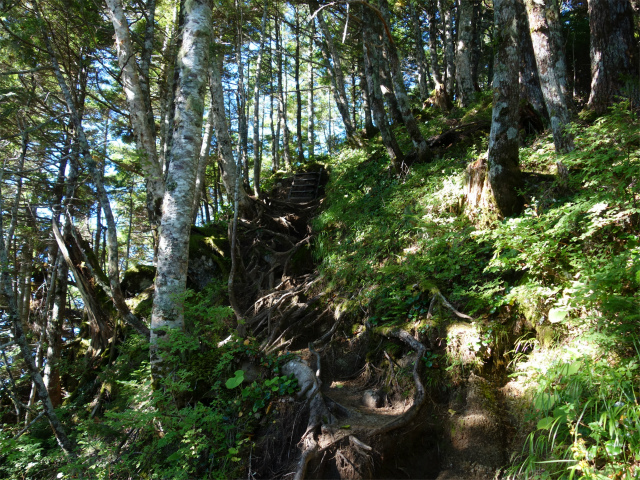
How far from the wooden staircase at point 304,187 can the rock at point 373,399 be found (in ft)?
27.6

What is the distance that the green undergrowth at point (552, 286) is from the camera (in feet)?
8.28

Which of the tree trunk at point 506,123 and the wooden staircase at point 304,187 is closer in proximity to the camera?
the tree trunk at point 506,123

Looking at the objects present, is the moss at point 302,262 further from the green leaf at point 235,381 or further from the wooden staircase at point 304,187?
the green leaf at point 235,381

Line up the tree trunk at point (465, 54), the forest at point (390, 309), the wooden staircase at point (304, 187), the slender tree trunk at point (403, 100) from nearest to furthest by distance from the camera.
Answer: the forest at point (390, 309) → the slender tree trunk at point (403, 100) → the tree trunk at point (465, 54) → the wooden staircase at point (304, 187)

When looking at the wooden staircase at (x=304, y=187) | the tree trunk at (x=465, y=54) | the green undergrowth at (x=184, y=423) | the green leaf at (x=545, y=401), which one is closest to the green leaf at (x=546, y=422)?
the green leaf at (x=545, y=401)

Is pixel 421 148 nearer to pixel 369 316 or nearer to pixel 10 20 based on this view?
pixel 369 316

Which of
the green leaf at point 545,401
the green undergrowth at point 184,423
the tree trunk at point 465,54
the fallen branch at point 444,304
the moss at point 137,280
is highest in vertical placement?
the tree trunk at point 465,54

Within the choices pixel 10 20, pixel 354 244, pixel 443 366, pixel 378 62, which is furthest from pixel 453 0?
pixel 443 366

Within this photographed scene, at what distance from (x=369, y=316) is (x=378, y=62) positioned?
5.85 m

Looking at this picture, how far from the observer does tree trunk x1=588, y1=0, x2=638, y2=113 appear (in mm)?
6789

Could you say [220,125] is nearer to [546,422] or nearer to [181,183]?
[181,183]

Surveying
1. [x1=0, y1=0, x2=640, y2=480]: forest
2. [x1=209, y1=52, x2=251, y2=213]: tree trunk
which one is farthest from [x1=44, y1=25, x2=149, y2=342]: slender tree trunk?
[x1=209, y1=52, x2=251, y2=213]: tree trunk

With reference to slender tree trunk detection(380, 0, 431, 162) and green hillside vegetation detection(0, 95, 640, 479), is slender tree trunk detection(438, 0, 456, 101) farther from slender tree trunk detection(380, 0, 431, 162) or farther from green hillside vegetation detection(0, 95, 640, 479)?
green hillside vegetation detection(0, 95, 640, 479)

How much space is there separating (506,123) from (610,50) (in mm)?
4453
